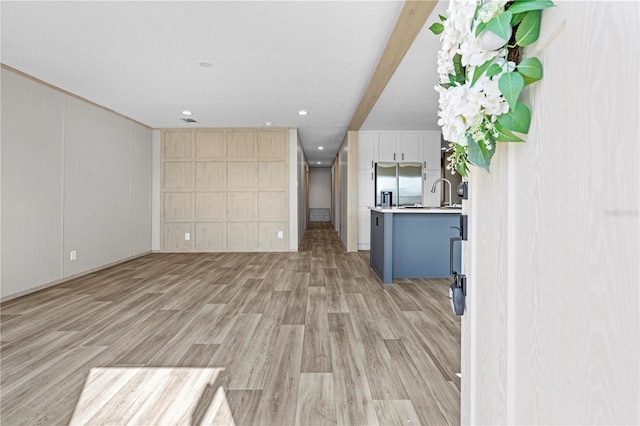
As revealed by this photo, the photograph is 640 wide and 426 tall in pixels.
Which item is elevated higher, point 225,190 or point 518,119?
point 225,190

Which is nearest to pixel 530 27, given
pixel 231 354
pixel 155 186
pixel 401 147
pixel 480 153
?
pixel 480 153

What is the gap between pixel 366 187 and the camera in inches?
277

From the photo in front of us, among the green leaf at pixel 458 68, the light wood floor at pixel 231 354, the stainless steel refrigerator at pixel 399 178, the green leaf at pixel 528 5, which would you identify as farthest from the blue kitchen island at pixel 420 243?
the green leaf at pixel 528 5

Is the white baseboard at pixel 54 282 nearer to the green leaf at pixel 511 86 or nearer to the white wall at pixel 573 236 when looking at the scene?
the white wall at pixel 573 236

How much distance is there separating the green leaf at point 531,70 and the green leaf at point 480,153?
154 mm

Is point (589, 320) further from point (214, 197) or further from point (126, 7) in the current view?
point (214, 197)

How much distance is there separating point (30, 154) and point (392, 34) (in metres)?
4.17

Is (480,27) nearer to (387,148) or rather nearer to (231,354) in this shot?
(231,354)

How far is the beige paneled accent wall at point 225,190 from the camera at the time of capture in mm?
6781

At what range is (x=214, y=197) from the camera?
6.81 metres

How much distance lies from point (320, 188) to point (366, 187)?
28.2ft

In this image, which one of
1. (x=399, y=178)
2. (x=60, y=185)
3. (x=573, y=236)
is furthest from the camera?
(x=399, y=178)

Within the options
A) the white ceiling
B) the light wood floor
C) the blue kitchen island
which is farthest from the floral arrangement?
the blue kitchen island

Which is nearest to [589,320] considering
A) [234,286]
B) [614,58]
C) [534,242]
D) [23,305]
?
[534,242]
